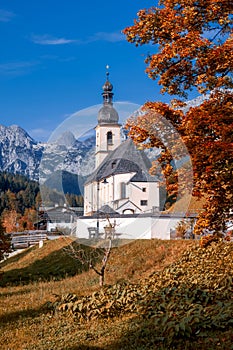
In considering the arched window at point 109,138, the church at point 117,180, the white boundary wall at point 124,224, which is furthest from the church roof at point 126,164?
the white boundary wall at point 124,224

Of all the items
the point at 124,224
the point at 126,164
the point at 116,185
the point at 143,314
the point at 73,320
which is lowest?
the point at 73,320

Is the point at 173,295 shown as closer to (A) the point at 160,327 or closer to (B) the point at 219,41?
(A) the point at 160,327

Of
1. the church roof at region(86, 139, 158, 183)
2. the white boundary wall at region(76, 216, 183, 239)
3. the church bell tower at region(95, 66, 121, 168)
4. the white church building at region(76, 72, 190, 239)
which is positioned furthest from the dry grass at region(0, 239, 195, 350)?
the church bell tower at region(95, 66, 121, 168)

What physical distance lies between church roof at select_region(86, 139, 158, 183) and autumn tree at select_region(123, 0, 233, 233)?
268 millimetres

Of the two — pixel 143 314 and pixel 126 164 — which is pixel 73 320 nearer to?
pixel 143 314

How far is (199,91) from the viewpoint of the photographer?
10.9 meters

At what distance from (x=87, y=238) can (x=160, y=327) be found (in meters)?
4.07

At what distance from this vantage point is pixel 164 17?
37.8 feet

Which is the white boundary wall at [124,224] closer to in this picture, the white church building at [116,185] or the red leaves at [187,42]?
the white church building at [116,185]

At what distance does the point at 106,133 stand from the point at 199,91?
8.42 feet

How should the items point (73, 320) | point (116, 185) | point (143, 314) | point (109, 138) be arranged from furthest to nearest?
1. point (109, 138)
2. point (73, 320)
3. point (116, 185)
4. point (143, 314)

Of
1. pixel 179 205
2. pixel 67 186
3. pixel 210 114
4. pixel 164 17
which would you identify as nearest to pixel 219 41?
pixel 164 17

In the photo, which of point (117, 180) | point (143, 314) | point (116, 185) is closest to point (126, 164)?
point (117, 180)

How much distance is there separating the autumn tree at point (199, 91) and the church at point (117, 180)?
40 cm
